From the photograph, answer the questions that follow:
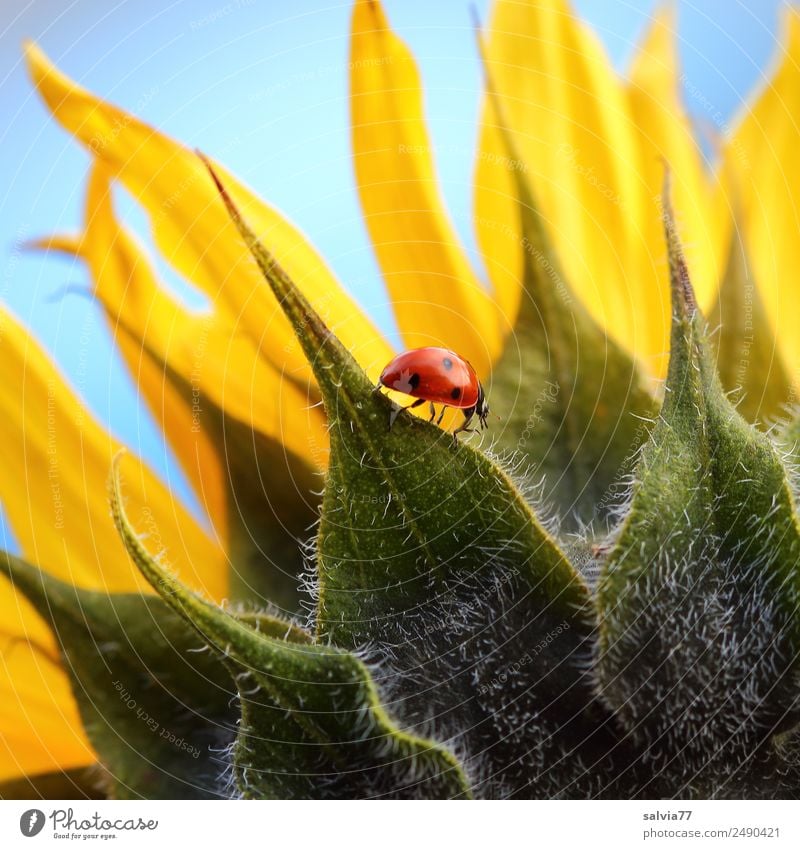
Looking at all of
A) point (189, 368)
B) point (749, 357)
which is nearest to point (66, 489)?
point (189, 368)

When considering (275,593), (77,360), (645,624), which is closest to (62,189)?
(77,360)

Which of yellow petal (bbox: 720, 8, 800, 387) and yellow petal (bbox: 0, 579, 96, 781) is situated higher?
yellow petal (bbox: 720, 8, 800, 387)

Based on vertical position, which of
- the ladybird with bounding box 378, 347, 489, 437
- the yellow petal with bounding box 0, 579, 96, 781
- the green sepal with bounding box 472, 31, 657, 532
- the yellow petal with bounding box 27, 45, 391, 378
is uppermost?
the yellow petal with bounding box 27, 45, 391, 378

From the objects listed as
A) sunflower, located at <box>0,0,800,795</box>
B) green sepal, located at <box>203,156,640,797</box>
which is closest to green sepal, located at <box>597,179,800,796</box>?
green sepal, located at <box>203,156,640,797</box>

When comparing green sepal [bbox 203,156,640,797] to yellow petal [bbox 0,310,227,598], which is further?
yellow petal [bbox 0,310,227,598]

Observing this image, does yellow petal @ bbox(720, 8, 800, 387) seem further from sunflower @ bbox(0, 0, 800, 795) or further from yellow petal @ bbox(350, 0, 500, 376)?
yellow petal @ bbox(350, 0, 500, 376)
